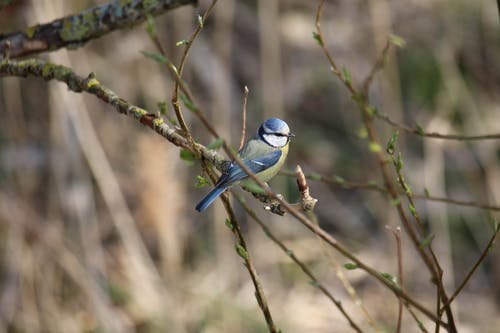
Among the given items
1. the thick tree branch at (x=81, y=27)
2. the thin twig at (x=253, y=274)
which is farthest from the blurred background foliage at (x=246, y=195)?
the thin twig at (x=253, y=274)

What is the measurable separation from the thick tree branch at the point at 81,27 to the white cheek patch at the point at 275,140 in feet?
1.78

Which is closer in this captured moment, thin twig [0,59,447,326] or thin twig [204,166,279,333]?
thin twig [204,166,279,333]

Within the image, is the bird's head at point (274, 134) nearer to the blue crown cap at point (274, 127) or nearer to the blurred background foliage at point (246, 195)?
the blue crown cap at point (274, 127)

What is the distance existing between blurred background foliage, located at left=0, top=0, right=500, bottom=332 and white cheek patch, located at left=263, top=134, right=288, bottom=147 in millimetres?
1271

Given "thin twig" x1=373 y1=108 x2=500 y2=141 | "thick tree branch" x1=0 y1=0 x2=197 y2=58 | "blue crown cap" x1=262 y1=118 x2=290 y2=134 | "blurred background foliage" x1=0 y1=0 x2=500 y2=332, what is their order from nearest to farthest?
1. "thin twig" x1=373 y1=108 x2=500 y2=141
2. "thick tree branch" x1=0 y1=0 x2=197 y2=58
3. "blue crown cap" x1=262 y1=118 x2=290 y2=134
4. "blurred background foliage" x1=0 y1=0 x2=500 y2=332

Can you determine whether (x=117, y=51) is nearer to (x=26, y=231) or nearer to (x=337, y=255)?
(x=26, y=231)

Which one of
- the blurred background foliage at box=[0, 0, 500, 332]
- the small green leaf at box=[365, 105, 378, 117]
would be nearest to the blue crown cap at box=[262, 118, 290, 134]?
the small green leaf at box=[365, 105, 378, 117]

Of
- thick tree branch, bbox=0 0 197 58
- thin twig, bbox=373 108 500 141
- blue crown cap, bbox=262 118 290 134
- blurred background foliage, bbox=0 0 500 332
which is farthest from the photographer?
A: blurred background foliage, bbox=0 0 500 332

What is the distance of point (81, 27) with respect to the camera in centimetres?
148

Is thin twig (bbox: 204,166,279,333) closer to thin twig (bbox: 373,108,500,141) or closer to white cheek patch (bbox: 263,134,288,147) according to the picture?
thin twig (bbox: 373,108,500,141)

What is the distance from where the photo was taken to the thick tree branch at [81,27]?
56.2 inches

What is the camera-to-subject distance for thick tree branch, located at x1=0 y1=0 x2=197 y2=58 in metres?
1.43

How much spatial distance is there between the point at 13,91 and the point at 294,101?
236 cm

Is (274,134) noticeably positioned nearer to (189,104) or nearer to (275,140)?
(275,140)
